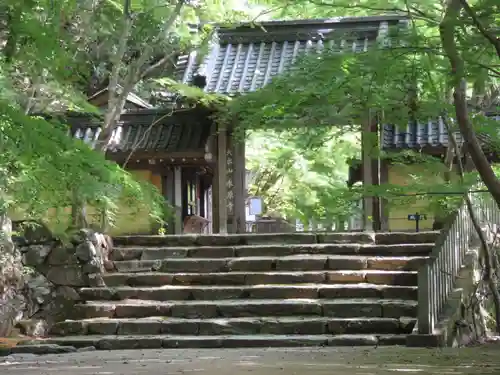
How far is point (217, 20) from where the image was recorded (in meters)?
15.4

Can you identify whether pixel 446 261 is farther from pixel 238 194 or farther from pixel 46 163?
pixel 238 194

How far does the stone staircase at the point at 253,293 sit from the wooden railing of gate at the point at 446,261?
17.8 inches

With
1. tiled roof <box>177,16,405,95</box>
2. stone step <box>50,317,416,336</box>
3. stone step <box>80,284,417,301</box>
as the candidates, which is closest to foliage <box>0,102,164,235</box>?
stone step <box>50,317,416,336</box>

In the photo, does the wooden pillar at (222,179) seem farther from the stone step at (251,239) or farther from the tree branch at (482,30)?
the tree branch at (482,30)

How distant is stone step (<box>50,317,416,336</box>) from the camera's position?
9875mm

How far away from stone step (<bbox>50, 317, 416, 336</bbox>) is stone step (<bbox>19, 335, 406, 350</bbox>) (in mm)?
368

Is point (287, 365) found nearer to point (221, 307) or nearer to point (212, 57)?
point (221, 307)

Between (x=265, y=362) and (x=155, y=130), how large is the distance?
11417 millimetres

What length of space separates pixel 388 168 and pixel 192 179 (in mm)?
5578

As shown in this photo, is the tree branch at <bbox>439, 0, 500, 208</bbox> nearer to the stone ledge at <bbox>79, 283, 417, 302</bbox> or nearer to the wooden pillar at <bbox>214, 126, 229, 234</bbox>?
the stone ledge at <bbox>79, 283, 417, 302</bbox>

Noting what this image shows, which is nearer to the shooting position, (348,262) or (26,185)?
(26,185)

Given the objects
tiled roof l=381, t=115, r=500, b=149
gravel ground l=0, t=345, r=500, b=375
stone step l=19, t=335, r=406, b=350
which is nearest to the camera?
gravel ground l=0, t=345, r=500, b=375

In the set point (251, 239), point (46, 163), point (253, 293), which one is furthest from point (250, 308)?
point (46, 163)

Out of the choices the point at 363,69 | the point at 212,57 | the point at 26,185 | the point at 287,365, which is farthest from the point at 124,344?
the point at 212,57
